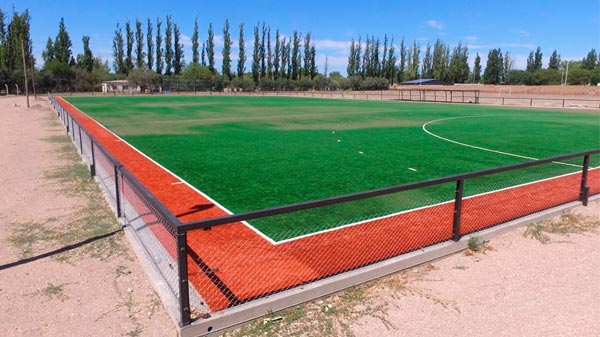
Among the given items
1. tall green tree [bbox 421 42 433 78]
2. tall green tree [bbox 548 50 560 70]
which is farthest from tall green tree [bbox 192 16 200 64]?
tall green tree [bbox 548 50 560 70]

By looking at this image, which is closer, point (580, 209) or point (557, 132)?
point (580, 209)

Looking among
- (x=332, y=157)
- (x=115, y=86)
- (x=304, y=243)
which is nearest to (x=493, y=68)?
(x=115, y=86)

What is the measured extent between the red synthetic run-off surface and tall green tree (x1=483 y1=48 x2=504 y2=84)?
490ft

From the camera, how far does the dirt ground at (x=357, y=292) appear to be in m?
4.64

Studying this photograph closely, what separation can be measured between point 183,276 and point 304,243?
2.82 m

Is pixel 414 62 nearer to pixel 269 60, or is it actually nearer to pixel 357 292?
pixel 269 60

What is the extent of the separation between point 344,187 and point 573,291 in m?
5.73

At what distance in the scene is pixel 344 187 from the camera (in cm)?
1066

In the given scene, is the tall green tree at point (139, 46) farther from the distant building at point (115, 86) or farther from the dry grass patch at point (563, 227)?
the dry grass patch at point (563, 227)

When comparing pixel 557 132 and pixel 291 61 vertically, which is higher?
pixel 291 61

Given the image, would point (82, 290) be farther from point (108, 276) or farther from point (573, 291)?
point (573, 291)

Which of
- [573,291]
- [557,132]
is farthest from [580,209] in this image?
[557,132]

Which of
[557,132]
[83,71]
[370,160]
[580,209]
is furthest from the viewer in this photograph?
[83,71]

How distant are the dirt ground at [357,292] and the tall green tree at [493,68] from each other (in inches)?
5988
